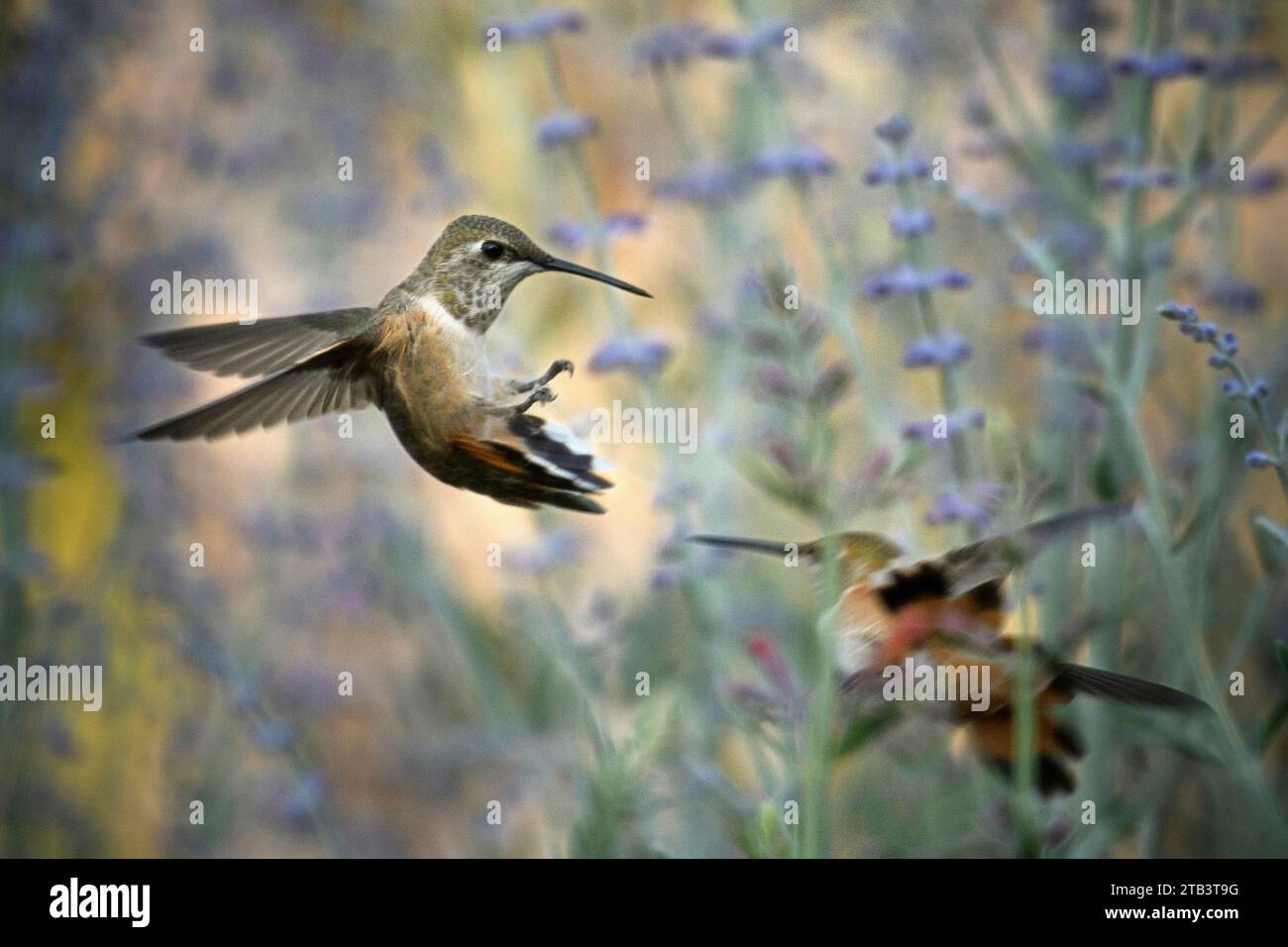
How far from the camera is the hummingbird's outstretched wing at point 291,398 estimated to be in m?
0.63

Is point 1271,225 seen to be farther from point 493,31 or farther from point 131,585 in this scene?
point 131,585

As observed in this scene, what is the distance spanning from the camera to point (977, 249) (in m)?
1.73

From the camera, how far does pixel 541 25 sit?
1.11m

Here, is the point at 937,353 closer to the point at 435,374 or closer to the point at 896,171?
the point at 896,171

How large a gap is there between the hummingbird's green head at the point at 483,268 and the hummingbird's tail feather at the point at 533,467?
72 mm

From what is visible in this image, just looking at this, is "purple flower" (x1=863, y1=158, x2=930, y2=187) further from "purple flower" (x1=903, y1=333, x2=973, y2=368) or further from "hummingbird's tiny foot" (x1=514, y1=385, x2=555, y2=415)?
"hummingbird's tiny foot" (x1=514, y1=385, x2=555, y2=415)

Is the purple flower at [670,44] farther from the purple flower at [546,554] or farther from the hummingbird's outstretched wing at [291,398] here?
the hummingbird's outstretched wing at [291,398]

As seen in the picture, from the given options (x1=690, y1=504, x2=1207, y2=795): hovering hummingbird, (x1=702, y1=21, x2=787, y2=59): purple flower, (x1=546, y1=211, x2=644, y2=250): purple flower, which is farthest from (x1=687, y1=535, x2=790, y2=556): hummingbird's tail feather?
(x1=702, y1=21, x2=787, y2=59): purple flower

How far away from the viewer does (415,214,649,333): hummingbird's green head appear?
67cm

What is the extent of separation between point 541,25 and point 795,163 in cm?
26

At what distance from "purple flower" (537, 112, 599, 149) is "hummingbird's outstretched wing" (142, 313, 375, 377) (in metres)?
0.39

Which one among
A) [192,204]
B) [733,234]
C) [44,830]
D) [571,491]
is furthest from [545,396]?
[192,204]

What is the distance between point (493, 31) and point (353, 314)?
52 centimetres

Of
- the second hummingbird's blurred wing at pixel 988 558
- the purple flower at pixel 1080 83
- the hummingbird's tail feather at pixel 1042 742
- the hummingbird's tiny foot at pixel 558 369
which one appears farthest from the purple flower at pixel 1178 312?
the purple flower at pixel 1080 83
